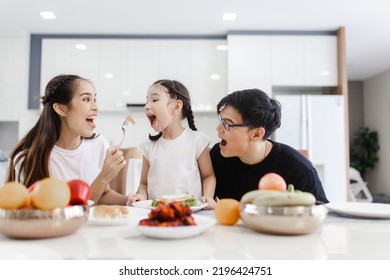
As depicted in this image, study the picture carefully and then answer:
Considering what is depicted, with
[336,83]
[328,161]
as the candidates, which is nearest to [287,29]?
[336,83]

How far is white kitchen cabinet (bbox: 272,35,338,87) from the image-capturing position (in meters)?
4.46

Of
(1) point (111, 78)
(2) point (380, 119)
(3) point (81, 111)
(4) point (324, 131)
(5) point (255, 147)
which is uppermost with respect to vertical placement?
(1) point (111, 78)

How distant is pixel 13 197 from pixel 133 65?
415cm

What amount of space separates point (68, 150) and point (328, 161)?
359 cm

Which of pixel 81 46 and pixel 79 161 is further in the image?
pixel 81 46

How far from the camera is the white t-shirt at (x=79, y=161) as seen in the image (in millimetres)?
1473

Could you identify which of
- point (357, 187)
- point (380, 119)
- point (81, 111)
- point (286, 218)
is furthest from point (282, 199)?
point (380, 119)

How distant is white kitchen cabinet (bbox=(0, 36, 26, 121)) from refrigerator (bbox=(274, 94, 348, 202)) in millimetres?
3539

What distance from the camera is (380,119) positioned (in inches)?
269

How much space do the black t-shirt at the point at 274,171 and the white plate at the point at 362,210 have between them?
0.35 m

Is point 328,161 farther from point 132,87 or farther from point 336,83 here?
point 132,87

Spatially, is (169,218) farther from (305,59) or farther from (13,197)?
(305,59)

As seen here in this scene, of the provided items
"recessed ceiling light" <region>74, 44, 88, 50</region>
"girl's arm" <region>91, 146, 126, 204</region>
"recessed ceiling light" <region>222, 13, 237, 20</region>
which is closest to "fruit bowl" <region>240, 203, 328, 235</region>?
"girl's arm" <region>91, 146, 126, 204</region>
